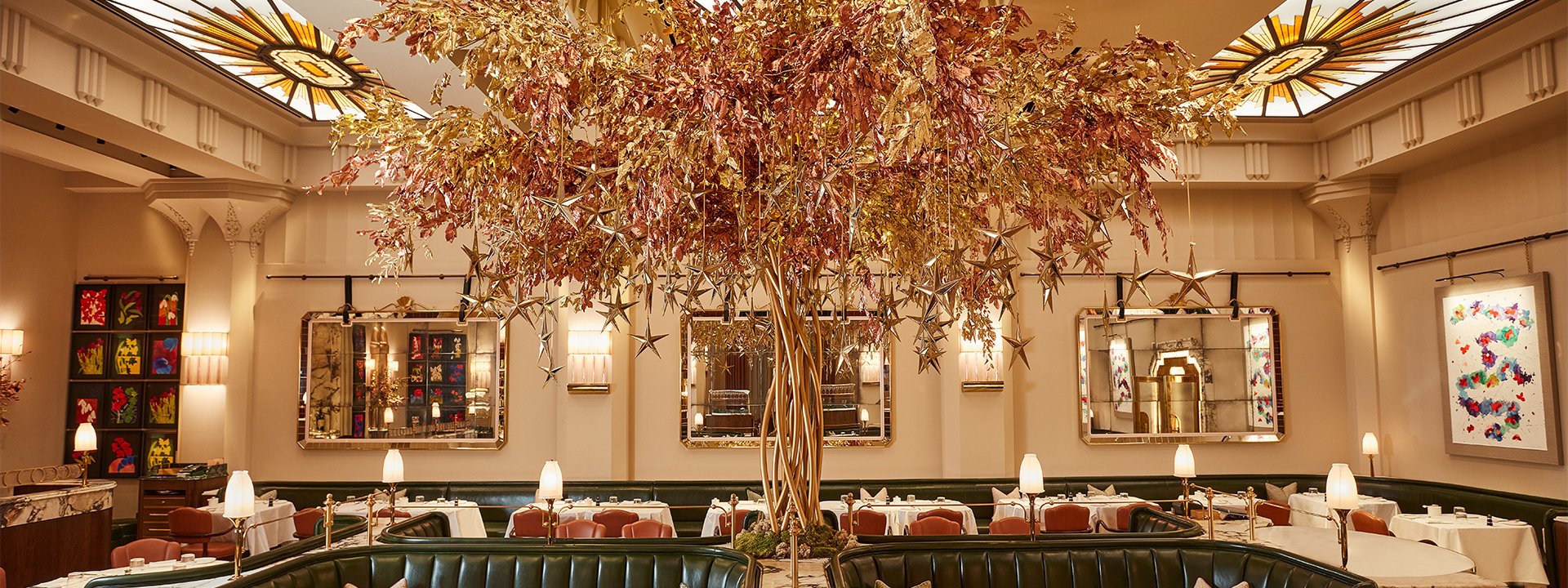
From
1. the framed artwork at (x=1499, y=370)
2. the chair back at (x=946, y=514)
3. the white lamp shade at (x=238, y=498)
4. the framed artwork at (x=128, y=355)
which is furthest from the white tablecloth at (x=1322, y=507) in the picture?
the framed artwork at (x=128, y=355)

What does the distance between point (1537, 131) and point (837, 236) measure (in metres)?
7.98

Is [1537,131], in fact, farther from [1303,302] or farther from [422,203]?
[422,203]

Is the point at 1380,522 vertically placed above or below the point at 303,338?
below

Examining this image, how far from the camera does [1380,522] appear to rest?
274 inches

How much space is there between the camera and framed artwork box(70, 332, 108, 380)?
10.3m

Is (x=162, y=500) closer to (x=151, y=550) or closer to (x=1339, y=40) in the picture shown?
(x=151, y=550)

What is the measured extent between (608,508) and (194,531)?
3296mm

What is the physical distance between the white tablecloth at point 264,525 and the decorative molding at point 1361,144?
10388 mm

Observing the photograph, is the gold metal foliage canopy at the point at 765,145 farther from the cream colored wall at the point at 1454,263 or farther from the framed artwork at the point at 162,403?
the framed artwork at the point at 162,403

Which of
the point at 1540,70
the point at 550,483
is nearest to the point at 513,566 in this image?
the point at 550,483

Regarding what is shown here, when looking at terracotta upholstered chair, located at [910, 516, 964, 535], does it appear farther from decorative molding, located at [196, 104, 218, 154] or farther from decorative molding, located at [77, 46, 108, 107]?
decorative molding, located at [196, 104, 218, 154]

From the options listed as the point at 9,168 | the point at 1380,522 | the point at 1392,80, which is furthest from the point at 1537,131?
the point at 9,168

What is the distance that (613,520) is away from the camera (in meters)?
7.14

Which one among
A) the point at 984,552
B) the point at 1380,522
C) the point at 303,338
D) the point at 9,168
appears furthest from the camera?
the point at 303,338
